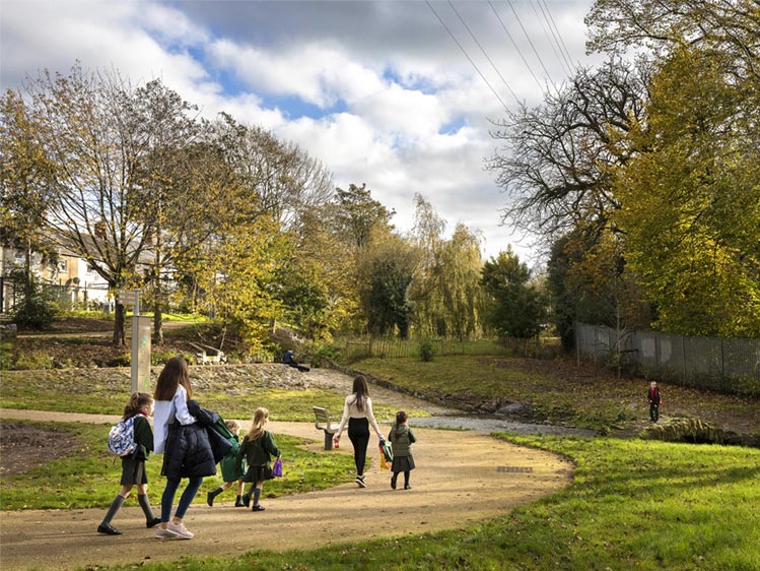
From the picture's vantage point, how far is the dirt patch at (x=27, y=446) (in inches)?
430

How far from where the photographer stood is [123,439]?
288 inches

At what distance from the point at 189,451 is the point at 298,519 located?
188 cm

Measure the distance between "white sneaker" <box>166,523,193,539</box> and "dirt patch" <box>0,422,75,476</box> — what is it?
4.90 m

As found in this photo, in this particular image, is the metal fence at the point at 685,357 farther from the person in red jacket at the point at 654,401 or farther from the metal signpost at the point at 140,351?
the metal signpost at the point at 140,351

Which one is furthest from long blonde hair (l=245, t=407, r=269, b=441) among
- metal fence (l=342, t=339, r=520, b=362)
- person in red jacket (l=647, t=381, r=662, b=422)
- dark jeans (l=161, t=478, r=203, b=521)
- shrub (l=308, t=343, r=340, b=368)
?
metal fence (l=342, t=339, r=520, b=362)

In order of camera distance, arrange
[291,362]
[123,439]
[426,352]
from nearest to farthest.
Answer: [123,439]
[291,362]
[426,352]

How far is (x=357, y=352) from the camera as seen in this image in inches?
1580

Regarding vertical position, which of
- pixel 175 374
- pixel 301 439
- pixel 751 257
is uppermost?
pixel 751 257

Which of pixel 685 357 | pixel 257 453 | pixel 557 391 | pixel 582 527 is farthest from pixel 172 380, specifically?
pixel 685 357

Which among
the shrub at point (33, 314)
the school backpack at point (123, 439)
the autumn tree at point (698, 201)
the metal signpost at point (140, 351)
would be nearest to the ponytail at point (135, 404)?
the school backpack at point (123, 439)

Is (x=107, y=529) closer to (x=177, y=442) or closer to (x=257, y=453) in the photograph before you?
(x=177, y=442)

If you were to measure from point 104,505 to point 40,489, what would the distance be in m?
1.39

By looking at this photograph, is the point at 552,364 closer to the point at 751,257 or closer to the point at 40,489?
the point at 751,257

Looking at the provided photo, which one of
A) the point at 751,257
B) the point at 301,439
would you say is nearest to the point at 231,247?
the point at 301,439
